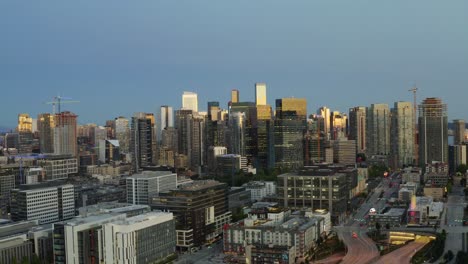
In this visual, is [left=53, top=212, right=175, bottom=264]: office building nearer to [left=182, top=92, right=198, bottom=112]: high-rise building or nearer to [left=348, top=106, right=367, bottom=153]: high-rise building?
[left=348, top=106, right=367, bottom=153]: high-rise building

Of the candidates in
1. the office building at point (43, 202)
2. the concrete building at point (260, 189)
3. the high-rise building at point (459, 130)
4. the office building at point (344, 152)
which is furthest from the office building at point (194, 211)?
the high-rise building at point (459, 130)

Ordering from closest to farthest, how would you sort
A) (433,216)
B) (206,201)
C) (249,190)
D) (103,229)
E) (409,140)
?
1. (103,229)
2. (206,201)
3. (433,216)
4. (249,190)
5. (409,140)

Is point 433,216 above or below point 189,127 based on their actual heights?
below

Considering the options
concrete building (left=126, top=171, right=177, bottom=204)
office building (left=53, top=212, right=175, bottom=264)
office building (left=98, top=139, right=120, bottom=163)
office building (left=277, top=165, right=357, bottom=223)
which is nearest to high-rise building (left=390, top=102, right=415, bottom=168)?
office building (left=277, top=165, right=357, bottom=223)

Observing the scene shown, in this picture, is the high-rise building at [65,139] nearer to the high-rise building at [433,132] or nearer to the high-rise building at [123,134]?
the high-rise building at [123,134]

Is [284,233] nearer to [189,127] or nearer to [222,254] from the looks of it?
[222,254]

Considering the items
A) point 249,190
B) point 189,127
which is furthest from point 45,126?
point 249,190
